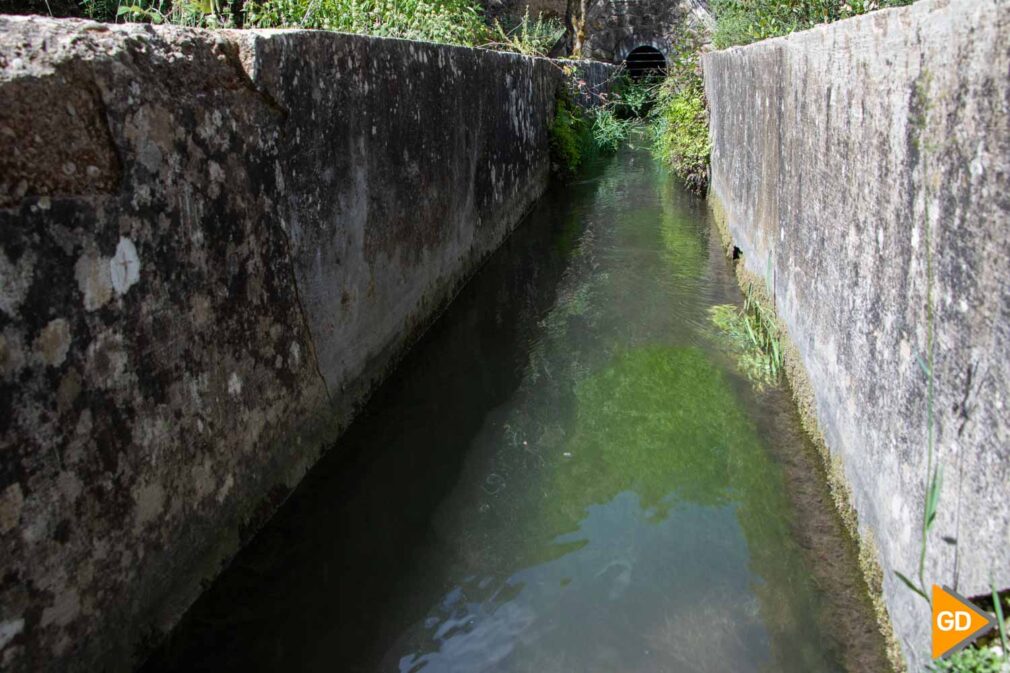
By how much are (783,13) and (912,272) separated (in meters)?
6.99

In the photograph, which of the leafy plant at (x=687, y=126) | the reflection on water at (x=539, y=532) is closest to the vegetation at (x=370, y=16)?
the reflection on water at (x=539, y=532)

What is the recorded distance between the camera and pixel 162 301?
249 centimetres

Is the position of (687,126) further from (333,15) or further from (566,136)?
(333,15)

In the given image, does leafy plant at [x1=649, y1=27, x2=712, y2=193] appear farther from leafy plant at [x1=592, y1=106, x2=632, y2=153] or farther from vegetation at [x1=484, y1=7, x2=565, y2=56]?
vegetation at [x1=484, y1=7, x2=565, y2=56]

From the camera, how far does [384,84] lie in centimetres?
441

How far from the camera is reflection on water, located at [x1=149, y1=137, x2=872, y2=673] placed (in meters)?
2.51

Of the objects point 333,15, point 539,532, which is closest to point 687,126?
point 333,15

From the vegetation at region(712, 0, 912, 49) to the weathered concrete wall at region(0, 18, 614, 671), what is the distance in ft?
15.0

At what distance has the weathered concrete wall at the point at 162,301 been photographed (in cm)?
197

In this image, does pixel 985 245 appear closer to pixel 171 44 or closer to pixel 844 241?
pixel 844 241

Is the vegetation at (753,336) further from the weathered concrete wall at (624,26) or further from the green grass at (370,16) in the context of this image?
the weathered concrete wall at (624,26)

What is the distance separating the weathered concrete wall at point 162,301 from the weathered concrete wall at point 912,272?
7.19 feet

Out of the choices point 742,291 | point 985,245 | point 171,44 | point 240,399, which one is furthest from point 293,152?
point 742,291

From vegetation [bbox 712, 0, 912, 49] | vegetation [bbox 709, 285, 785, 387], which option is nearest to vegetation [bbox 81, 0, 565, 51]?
vegetation [bbox 712, 0, 912, 49]
